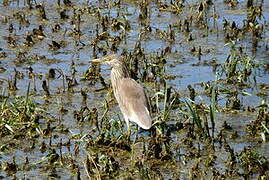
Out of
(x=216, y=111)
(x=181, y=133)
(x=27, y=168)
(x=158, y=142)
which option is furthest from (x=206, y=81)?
(x=27, y=168)

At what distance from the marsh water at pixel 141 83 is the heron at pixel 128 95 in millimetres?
133

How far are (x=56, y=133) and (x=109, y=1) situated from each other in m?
4.60

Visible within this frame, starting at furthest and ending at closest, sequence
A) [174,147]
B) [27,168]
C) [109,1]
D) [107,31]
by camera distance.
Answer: [109,1] → [107,31] → [174,147] → [27,168]

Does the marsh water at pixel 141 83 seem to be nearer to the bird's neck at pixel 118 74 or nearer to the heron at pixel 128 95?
the heron at pixel 128 95

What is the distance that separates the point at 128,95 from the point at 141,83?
1302 mm

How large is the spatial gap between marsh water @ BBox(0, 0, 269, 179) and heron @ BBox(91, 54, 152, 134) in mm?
133

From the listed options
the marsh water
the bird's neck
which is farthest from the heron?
the marsh water

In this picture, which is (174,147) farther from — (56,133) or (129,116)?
(56,133)

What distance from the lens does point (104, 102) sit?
928 cm

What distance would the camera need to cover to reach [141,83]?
9.88 meters

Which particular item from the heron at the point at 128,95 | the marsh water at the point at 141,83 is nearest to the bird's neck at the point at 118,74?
the heron at the point at 128,95

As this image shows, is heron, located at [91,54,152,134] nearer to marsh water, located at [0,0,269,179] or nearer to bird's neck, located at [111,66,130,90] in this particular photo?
bird's neck, located at [111,66,130,90]

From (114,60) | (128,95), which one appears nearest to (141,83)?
(114,60)

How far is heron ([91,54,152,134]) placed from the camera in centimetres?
819
